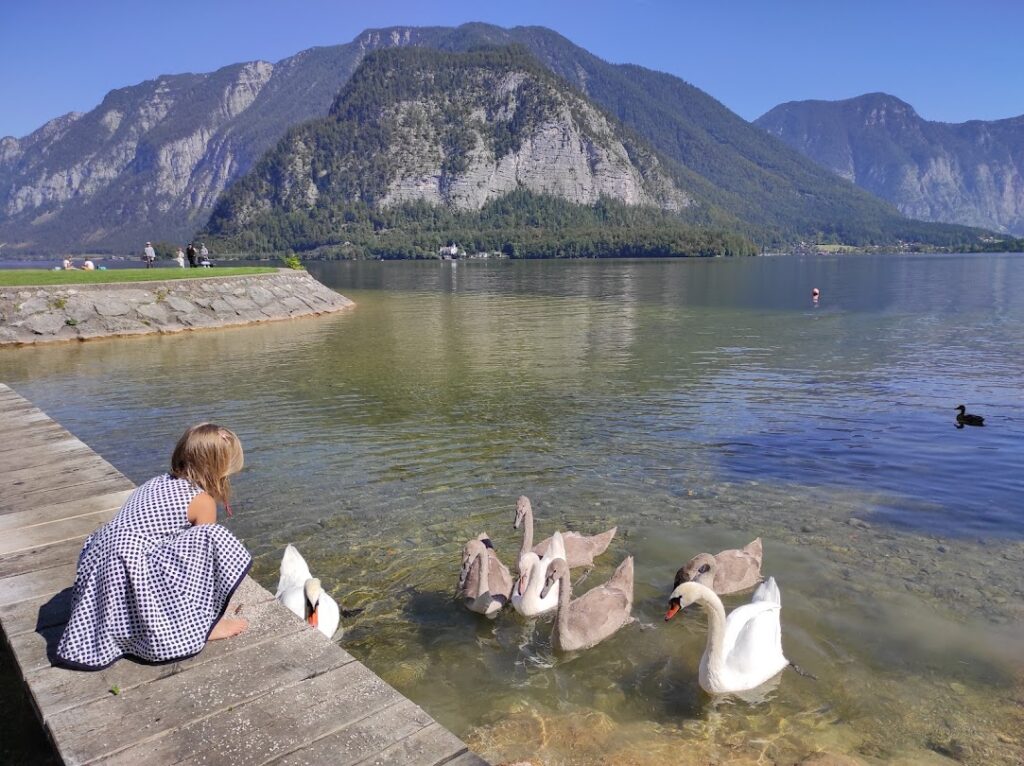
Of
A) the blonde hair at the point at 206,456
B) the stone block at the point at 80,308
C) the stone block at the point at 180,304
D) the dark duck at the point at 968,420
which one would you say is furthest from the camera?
the stone block at the point at 180,304

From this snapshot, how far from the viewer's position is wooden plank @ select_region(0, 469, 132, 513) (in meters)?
8.63

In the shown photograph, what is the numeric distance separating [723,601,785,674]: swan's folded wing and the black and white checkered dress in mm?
5005

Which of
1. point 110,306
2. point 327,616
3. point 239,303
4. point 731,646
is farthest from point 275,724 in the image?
point 239,303

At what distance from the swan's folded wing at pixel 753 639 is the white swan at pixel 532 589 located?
2.29 m

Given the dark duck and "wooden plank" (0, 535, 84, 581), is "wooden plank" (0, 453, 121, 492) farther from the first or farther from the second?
the dark duck

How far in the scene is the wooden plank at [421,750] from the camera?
416 cm

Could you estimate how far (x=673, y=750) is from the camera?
6.35 m

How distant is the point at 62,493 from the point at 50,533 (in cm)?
158

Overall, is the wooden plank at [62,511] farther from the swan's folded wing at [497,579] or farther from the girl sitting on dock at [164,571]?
the swan's folded wing at [497,579]

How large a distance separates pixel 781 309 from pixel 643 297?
1455 centimetres

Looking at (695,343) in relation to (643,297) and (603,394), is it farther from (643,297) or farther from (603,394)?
(643,297)

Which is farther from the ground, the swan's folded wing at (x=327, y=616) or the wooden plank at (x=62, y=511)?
the wooden plank at (x=62, y=511)

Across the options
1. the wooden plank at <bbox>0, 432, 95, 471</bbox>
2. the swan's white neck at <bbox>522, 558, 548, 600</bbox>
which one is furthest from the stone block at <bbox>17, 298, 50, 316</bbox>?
the swan's white neck at <bbox>522, 558, 548, 600</bbox>

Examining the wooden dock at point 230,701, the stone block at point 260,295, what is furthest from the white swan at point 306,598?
the stone block at point 260,295
